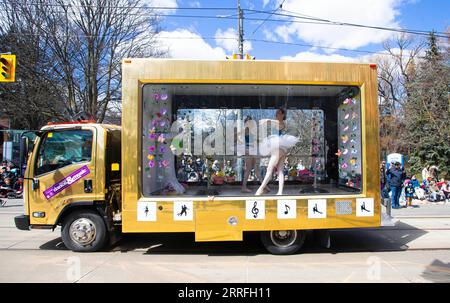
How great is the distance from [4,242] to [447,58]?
946 inches

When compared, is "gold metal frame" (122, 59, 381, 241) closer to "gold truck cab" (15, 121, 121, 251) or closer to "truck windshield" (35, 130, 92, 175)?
"gold truck cab" (15, 121, 121, 251)

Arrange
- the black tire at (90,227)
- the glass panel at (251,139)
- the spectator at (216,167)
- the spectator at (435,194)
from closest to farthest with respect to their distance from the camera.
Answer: the black tire at (90,227) < the glass panel at (251,139) < the spectator at (216,167) < the spectator at (435,194)

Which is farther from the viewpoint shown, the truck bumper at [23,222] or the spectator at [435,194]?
the spectator at [435,194]

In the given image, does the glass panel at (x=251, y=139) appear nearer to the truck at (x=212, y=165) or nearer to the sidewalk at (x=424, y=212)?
the truck at (x=212, y=165)

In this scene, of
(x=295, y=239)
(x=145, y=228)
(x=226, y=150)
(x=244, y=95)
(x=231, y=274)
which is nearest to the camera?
(x=231, y=274)

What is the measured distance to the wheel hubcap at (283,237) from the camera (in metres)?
6.04

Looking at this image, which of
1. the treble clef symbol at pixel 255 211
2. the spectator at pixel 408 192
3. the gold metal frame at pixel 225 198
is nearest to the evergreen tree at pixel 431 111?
the spectator at pixel 408 192

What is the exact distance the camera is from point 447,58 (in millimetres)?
21781

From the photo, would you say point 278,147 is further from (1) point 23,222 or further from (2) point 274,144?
(1) point 23,222

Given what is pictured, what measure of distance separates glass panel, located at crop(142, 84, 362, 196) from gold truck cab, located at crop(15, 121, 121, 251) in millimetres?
834

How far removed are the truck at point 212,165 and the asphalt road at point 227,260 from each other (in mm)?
422

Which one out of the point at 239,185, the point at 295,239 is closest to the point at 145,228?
the point at 239,185

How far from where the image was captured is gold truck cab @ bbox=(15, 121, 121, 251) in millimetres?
6078

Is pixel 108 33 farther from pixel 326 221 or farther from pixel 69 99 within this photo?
pixel 326 221
